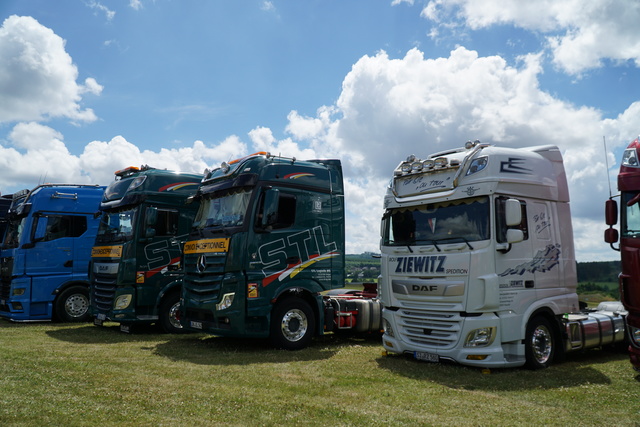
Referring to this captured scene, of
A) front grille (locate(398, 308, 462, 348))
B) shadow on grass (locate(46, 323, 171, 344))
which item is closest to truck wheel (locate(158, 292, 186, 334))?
shadow on grass (locate(46, 323, 171, 344))

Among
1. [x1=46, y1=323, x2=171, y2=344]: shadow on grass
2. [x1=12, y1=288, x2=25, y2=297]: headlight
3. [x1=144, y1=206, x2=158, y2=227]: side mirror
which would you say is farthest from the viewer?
[x1=12, y1=288, x2=25, y2=297]: headlight

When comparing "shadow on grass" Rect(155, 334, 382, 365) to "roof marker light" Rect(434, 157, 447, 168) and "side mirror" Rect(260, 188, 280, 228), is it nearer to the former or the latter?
"side mirror" Rect(260, 188, 280, 228)

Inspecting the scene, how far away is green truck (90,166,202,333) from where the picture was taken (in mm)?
12195

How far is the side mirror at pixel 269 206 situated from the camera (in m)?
9.87

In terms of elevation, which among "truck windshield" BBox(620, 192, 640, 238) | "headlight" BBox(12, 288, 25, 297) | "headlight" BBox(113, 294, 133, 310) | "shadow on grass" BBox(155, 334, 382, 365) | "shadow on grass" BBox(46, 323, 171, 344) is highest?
"truck windshield" BBox(620, 192, 640, 238)

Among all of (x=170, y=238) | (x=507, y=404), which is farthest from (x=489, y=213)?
(x=170, y=238)

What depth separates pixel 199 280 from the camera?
33.8 ft

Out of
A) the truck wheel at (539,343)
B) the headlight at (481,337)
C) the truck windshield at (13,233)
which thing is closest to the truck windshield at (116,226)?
the truck windshield at (13,233)

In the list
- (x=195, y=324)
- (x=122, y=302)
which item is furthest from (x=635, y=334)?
(x=122, y=302)

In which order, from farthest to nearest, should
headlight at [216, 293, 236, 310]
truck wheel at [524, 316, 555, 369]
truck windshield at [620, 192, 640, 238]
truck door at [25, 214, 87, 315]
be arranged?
truck door at [25, 214, 87, 315]
headlight at [216, 293, 236, 310]
truck wheel at [524, 316, 555, 369]
truck windshield at [620, 192, 640, 238]

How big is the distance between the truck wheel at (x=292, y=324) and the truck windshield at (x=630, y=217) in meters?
5.66

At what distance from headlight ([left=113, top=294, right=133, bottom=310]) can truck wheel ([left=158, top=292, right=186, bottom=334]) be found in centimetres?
72

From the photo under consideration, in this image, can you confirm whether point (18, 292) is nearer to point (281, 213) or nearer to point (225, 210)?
point (225, 210)

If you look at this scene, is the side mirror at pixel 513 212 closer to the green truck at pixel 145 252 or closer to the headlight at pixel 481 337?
the headlight at pixel 481 337
